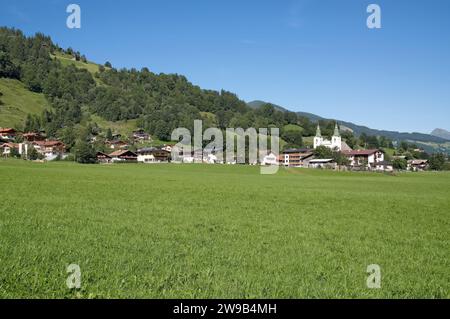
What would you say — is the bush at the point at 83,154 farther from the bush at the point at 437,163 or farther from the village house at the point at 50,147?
the bush at the point at 437,163

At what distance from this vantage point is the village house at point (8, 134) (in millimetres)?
180125

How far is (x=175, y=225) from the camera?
17.0 m

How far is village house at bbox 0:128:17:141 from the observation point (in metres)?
180

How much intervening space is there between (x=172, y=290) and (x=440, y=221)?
719 inches

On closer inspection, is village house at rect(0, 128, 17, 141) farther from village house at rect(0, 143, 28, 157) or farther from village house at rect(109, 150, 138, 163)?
village house at rect(109, 150, 138, 163)

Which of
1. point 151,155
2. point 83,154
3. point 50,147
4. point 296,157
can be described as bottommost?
point 296,157

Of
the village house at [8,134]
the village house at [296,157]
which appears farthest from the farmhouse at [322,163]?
the village house at [8,134]

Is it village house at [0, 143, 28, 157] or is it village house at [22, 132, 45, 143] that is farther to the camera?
village house at [22, 132, 45, 143]

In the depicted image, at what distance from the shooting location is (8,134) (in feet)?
602

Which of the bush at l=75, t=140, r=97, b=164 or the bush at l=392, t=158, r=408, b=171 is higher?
the bush at l=75, t=140, r=97, b=164

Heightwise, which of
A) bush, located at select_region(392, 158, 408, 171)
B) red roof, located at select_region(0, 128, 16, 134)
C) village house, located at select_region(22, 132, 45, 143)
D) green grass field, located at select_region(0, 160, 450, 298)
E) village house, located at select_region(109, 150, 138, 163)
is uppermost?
red roof, located at select_region(0, 128, 16, 134)

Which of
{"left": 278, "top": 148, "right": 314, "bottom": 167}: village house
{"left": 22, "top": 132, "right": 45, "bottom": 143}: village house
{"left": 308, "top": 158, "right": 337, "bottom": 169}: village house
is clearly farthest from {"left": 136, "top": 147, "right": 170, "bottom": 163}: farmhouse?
{"left": 308, "top": 158, "right": 337, "bottom": 169}: village house

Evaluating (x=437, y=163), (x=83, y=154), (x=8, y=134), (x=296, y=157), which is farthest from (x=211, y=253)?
(x=437, y=163)

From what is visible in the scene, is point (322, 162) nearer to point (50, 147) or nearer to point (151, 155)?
point (151, 155)
